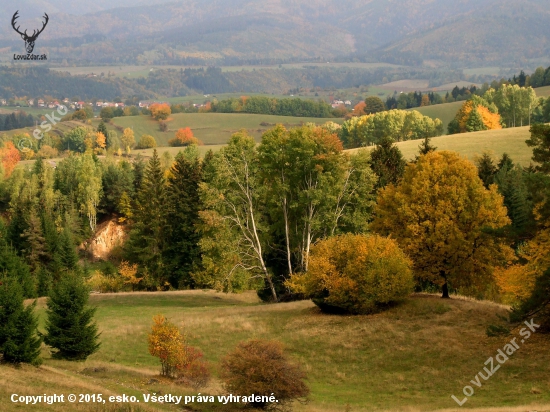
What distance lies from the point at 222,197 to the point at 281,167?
5.33m

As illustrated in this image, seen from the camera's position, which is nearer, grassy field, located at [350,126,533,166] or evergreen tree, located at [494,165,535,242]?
evergreen tree, located at [494,165,535,242]

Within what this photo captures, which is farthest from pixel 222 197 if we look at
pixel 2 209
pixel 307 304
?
pixel 2 209

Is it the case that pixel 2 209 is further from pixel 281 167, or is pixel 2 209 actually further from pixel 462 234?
pixel 462 234

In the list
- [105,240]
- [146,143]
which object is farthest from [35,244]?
[146,143]

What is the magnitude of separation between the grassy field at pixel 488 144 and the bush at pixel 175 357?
65750 millimetres

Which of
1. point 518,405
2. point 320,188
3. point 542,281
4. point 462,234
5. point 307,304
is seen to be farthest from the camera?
point 320,188

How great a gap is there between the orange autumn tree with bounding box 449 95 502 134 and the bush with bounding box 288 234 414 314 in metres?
96.5

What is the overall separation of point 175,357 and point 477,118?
112 metres

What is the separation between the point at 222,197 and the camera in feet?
192

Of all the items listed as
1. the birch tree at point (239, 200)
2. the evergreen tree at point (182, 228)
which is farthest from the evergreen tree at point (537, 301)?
the evergreen tree at point (182, 228)

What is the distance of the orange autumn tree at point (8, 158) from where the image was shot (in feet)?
441

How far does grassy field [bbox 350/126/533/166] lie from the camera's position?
9778 centimetres

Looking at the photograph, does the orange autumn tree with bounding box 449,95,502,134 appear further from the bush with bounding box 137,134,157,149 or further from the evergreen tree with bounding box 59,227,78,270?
the evergreen tree with bounding box 59,227,78,270

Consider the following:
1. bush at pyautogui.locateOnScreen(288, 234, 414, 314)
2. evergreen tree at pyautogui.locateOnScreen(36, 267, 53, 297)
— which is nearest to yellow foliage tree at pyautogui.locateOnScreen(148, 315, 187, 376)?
bush at pyautogui.locateOnScreen(288, 234, 414, 314)
